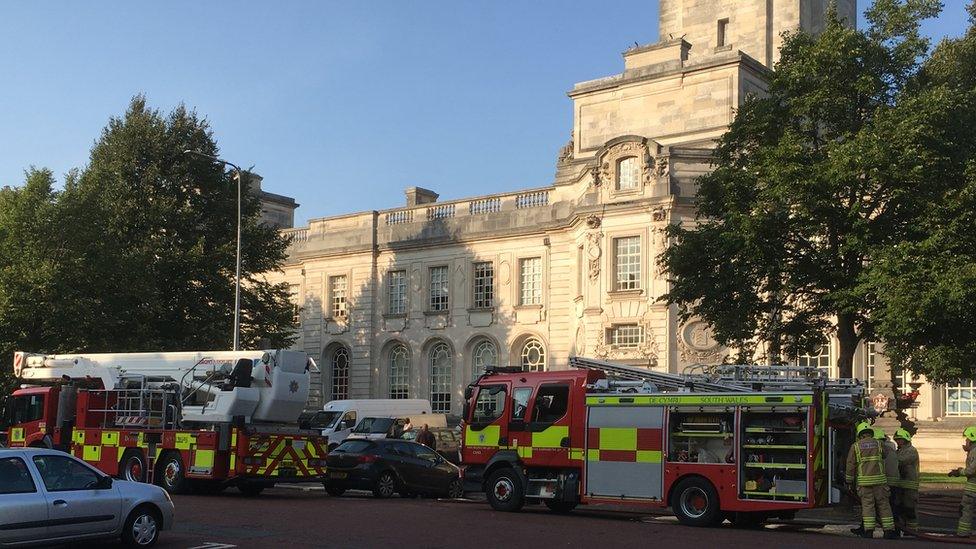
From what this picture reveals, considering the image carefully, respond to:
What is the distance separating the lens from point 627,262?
4088cm

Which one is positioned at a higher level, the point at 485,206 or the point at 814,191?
the point at 485,206

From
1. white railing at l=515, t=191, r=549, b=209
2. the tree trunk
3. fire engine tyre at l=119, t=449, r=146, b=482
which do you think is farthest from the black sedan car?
white railing at l=515, t=191, r=549, b=209

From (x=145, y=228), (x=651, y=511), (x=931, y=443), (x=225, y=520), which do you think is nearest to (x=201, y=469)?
(x=225, y=520)

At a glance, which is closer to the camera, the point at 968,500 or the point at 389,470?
the point at 968,500

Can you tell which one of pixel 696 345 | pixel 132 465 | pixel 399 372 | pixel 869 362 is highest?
pixel 696 345

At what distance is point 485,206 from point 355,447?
2484 cm

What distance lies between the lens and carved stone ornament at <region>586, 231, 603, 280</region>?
136 feet

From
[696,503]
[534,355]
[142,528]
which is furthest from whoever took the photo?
[534,355]

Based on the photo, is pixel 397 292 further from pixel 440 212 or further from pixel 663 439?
pixel 663 439

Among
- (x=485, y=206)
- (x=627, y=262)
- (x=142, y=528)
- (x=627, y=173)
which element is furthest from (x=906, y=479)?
(x=485, y=206)

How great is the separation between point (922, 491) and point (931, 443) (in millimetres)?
10206

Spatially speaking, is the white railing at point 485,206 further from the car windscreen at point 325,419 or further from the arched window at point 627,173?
the car windscreen at point 325,419

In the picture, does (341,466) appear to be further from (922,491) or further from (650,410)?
Answer: (922,491)

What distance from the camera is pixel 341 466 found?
25.2 m
